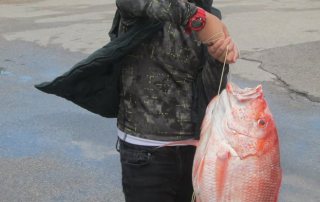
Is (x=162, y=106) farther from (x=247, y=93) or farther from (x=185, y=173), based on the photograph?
(x=247, y=93)

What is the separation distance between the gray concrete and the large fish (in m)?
2.64

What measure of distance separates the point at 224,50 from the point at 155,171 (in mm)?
585

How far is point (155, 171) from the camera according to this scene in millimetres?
2369

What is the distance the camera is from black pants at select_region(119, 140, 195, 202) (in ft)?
7.77

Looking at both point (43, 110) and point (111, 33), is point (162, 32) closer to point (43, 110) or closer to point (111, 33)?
point (111, 33)

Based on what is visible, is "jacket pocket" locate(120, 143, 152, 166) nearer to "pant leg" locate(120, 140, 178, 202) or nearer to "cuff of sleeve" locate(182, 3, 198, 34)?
"pant leg" locate(120, 140, 178, 202)

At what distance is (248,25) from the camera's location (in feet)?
39.2

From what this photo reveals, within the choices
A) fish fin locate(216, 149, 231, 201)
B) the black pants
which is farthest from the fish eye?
the black pants

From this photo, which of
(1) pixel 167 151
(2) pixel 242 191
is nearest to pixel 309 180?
(1) pixel 167 151

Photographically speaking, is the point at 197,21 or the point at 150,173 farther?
the point at 150,173

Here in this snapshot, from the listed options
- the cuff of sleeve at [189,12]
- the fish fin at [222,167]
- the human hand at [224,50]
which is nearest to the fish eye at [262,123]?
the fish fin at [222,167]

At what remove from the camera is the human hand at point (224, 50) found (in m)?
2.05

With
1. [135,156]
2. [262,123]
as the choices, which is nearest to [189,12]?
[262,123]

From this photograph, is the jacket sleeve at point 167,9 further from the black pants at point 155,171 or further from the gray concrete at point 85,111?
the gray concrete at point 85,111
